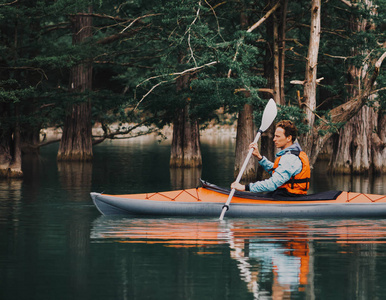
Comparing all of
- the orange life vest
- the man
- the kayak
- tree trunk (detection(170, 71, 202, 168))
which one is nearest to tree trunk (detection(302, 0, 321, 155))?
the kayak

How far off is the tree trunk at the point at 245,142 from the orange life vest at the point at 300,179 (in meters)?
7.63

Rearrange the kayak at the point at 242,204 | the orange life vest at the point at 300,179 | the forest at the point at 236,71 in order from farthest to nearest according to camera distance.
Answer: the forest at the point at 236,71
the kayak at the point at 242,204
the orange life vest at the point at 300,179

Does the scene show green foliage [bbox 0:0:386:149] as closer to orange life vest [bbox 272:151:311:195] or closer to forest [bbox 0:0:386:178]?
forest [bbox 0:0:386:178]

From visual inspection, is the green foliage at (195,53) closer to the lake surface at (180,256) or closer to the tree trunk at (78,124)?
the tree trunk at (78,124)

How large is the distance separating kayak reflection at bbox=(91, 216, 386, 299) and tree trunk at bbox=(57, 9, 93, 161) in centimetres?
1380

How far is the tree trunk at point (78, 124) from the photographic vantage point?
25.5 m

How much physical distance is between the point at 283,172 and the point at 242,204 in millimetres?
944

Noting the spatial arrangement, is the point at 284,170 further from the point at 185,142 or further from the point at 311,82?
the point at 185,142

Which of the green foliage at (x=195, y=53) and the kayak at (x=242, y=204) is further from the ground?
the green foliage at (x=195, y=53)

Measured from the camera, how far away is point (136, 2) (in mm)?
22109

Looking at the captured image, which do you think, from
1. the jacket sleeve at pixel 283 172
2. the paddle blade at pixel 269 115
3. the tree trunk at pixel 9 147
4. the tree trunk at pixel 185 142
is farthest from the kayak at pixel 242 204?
the tree trunk at pixel 185 142

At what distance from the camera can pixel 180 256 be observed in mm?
8641

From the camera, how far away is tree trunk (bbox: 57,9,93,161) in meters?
25.5

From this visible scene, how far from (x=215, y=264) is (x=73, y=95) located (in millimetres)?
13105
